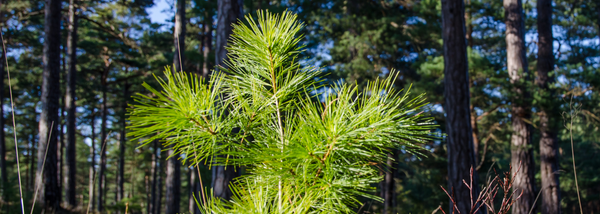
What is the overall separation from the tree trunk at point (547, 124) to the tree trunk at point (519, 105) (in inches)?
20.0

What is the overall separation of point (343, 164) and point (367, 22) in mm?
11602

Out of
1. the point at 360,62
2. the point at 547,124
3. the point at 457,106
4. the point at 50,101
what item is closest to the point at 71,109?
the point at 50,101

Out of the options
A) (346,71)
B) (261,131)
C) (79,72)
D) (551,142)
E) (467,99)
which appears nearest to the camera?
(261,131)

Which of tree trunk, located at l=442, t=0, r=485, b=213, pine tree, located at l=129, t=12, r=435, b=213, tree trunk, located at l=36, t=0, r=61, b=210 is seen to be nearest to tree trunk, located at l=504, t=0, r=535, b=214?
tree trunk, located at l=442, t=0, r=485, b=213

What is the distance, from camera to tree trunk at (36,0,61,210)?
23.9ft

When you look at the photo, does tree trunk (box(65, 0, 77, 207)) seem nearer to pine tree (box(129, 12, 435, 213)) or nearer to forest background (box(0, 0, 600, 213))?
forest background (box(0, 0, 600, 213))

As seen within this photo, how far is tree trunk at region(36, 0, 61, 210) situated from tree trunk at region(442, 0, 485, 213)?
7.68 m

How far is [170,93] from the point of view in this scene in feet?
3.79

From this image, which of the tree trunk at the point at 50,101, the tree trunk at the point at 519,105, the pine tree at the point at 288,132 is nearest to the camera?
the pine tree at the point at 288,132

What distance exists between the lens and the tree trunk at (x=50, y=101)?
728 cm

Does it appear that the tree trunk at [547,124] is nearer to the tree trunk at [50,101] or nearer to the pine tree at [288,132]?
the pine tree at [288,132]

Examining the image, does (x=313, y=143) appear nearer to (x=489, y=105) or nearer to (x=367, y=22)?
(x=489, y=105)

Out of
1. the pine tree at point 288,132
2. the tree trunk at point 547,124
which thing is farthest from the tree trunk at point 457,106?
the tree trunk at point 547,124

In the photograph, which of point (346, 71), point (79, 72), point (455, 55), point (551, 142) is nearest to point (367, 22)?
point (346, 71)
